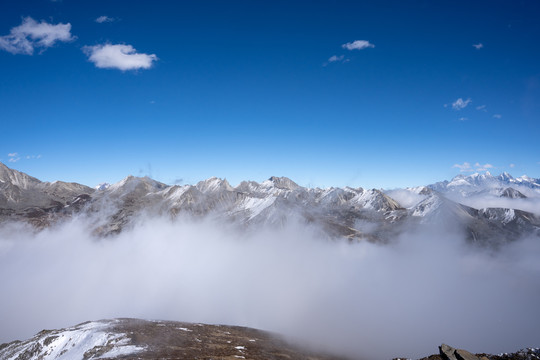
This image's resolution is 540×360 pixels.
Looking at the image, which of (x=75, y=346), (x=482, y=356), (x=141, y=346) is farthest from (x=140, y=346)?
(x=482, y=356)

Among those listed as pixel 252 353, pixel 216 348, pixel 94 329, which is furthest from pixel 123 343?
pixel 252 353

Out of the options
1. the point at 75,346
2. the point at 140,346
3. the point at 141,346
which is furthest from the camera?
the point at 75,346

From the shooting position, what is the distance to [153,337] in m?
94.4

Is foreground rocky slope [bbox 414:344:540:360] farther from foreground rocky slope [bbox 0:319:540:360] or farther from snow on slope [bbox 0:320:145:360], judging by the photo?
snow on slope [bbox 0:320:145:360]

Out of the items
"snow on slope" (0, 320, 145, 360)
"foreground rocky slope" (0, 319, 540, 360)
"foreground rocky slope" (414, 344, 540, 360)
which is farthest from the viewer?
"snow on slope" (0, 320, 145, 360)

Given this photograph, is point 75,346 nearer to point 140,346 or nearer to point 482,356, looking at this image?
point 140,346

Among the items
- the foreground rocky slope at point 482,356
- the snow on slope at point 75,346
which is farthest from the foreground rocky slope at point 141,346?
the foreground rocky slope at point 482,356

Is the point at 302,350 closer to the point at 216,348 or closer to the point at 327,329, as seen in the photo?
the point at 216,348

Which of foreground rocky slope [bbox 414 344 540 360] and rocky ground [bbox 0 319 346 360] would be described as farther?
rocky ground [bbox 0 319 346 360]

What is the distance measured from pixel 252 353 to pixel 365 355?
70.5 m

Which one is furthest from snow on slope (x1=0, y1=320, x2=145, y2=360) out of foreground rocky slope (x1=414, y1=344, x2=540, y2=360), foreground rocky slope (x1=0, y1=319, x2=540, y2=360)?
foreground rocky slope (x1=414, y1=344, x2=540, y2=360)

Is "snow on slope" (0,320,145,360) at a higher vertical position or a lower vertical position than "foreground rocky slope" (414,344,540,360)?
lower

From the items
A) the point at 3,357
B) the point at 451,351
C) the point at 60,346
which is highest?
the point at 451,351

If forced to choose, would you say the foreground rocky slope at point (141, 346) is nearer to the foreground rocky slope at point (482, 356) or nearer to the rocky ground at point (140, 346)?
the rocky ground at point (140, 346)
